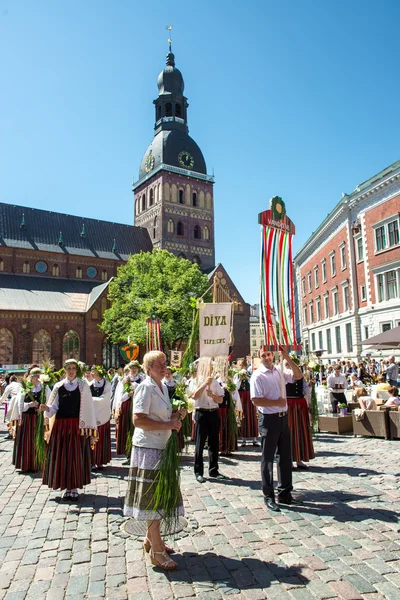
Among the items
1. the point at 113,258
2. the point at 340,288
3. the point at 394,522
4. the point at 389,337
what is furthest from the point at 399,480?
the point at 113,258

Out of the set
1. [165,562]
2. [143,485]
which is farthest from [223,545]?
[143,485]

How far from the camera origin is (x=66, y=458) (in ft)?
21.4

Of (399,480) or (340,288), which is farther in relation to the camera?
(340,288)

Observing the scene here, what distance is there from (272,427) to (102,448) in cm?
390

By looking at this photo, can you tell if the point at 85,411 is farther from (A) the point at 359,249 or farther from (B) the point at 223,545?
(A) the point at 359,249

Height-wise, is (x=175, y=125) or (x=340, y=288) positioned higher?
(x=175, y=125)

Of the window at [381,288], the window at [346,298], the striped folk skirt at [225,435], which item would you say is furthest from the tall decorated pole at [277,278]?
the window at [346,298]

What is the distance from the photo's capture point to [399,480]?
22.5 feet

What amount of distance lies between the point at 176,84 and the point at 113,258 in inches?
990

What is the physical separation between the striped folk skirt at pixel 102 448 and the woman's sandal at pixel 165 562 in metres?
4.36

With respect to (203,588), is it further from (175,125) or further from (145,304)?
(175,125)

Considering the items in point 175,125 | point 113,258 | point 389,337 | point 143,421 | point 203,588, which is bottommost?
point 203,588

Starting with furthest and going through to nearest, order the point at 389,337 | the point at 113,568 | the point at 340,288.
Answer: the point at 340,288
the point at 389,337
the point at 113,568

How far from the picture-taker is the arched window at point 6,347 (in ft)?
129
